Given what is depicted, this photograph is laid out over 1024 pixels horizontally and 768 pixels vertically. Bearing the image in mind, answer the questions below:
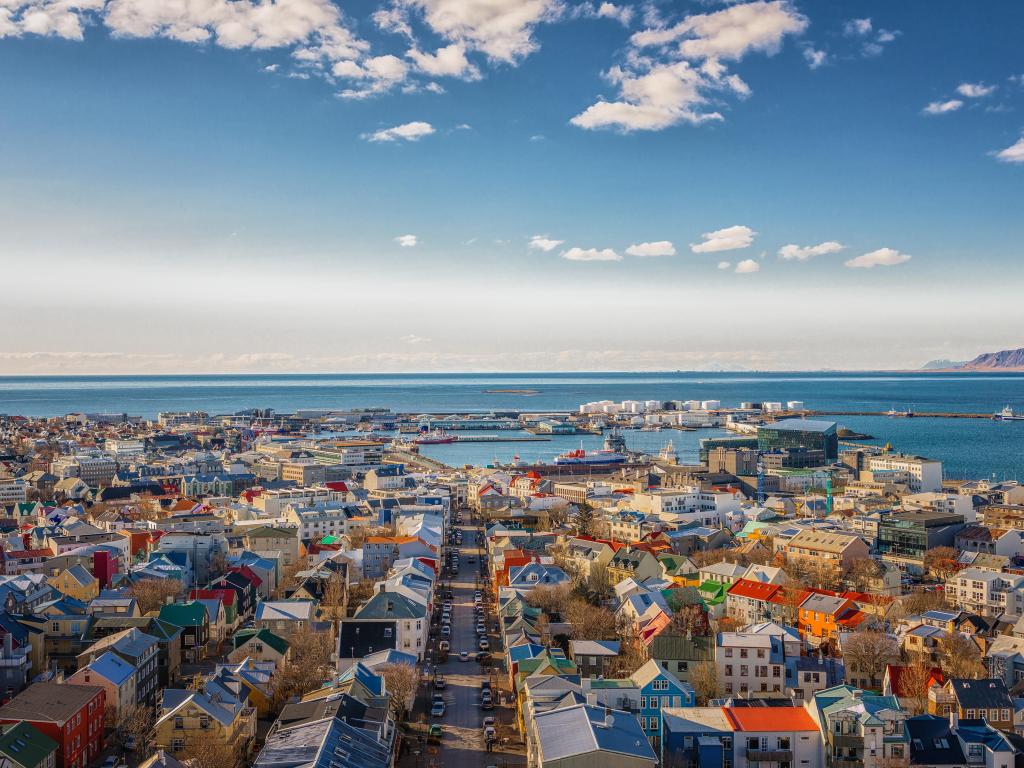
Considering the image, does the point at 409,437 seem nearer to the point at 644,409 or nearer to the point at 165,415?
the point at 165,415

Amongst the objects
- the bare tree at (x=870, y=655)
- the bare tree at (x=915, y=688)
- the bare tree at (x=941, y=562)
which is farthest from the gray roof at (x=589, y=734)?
the bare tree at (x=941, y=562)

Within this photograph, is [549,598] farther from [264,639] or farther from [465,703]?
[264,639]

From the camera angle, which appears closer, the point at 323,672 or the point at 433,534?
the point at 323,672

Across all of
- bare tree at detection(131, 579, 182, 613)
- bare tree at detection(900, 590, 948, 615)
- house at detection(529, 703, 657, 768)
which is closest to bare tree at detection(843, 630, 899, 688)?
bare tree at detection(900, 590, 948, 615)

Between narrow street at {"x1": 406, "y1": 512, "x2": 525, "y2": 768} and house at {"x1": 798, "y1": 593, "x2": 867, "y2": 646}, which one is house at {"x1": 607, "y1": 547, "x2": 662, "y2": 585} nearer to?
narrow street at {"x1": 406, "y1": 512, "x2": 525, "y2": 768}

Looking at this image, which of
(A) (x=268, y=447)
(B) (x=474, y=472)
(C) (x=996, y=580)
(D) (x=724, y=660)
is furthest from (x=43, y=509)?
(A) (x=268, y=447)

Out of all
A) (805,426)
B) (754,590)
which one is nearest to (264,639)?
(754,590)
